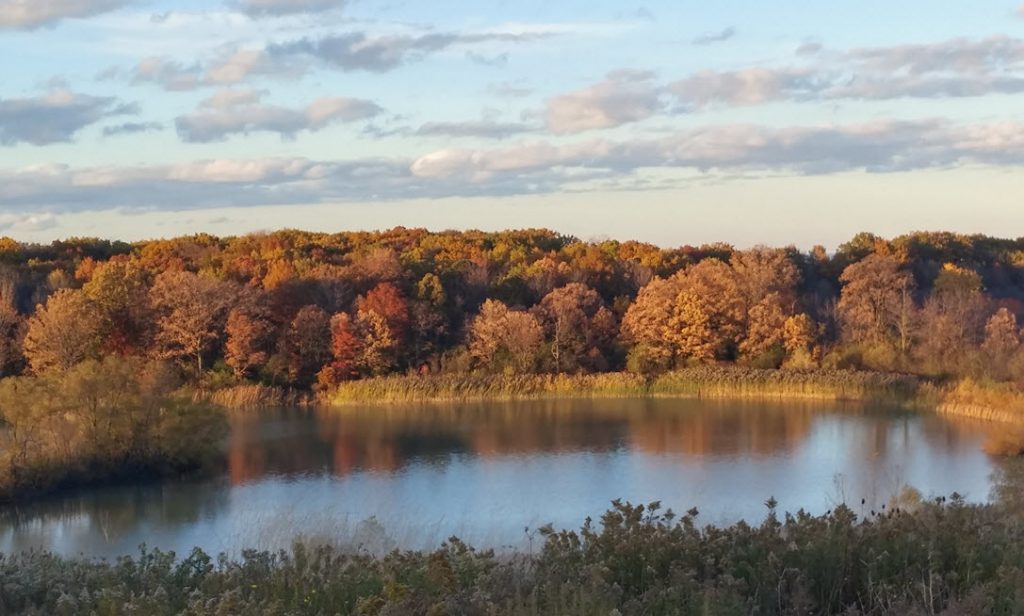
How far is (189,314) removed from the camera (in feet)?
103

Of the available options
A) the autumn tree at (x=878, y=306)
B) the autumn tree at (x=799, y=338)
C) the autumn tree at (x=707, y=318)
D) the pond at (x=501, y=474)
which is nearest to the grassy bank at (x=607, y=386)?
the pond at (x=501, y=474)

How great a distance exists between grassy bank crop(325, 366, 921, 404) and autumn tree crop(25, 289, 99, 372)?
20.6 feet

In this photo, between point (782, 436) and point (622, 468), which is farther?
point (782, 436)

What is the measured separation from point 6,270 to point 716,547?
3415 centimetres

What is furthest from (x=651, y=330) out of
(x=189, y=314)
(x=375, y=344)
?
(x=189, y=314)

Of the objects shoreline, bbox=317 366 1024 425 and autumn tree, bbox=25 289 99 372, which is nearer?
shoreline, bbox=317 366 1024 425

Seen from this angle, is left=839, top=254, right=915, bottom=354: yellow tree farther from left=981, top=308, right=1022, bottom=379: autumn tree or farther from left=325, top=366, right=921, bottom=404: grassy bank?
left=325, top=366, right=921, bottom=404: grassy bank

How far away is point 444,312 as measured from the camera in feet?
111

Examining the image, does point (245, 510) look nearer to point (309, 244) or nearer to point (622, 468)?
point (622, 468)

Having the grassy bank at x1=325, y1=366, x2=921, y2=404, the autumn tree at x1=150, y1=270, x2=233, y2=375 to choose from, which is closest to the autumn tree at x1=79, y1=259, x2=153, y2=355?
the autumn tree at x1=150, y1=270, x2=233, y2=375

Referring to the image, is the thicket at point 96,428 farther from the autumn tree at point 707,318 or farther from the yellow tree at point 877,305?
the yellow tree at point 877,305

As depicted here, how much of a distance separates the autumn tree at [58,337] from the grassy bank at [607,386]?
6290 mm

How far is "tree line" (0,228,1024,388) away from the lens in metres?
30.7

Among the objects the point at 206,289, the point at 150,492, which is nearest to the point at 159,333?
the point at 206,289
